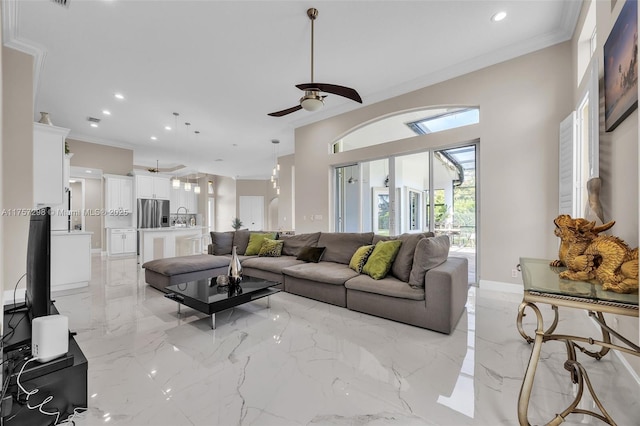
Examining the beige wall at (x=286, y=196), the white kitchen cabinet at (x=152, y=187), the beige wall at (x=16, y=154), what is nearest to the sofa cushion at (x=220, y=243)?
the beige wall at (x=16, y=154)

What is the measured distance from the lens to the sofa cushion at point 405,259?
293 cm

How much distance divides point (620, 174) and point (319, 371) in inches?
97.8

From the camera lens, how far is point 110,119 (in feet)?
19.0

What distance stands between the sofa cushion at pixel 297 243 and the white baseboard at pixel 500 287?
253 centimetres

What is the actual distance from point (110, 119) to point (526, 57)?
24.8ft

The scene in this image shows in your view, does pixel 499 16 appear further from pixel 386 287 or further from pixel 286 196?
pixel 286 196

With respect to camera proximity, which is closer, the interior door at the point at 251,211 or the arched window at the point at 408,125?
the arched window at the point at 408,125

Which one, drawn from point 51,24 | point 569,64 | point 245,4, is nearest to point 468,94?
point 569,64

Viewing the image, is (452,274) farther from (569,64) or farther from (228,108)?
(228,108)

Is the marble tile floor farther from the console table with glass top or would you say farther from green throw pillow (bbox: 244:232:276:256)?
green throw pillow (bbox: 244:232:276:256)

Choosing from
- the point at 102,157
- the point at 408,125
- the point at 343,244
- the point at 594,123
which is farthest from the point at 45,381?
the point at 102,157

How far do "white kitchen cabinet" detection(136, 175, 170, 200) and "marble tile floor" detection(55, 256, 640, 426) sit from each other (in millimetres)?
5951

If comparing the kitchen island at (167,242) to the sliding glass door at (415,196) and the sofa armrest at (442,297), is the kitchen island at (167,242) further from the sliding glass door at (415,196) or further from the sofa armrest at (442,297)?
the sofa armrest at (442,297)

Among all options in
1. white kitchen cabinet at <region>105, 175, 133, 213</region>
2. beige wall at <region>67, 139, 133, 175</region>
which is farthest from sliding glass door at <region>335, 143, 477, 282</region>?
beige wall at <region>67, 139, 133, 175</region>
